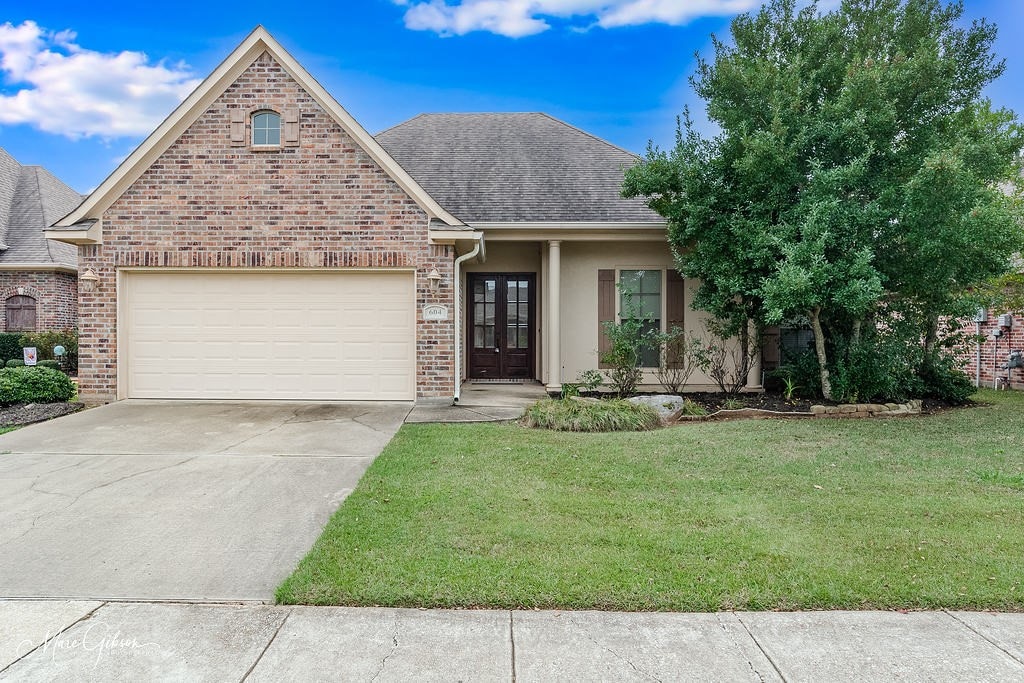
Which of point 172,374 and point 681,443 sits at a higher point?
point 172,374

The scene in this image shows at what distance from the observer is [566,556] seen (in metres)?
3.64

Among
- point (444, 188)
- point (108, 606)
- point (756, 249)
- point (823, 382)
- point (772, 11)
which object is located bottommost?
point (108, 606)

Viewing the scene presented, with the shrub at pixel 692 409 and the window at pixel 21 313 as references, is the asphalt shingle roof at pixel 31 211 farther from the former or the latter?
Answer: the shrub at pixel 692 409

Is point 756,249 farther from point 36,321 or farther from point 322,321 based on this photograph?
point 36,321

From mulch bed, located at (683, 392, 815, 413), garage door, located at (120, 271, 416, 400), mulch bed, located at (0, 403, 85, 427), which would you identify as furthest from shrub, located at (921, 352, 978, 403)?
mulch bed, located at (0, 403, 85, 427)

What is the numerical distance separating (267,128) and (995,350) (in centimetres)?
1706

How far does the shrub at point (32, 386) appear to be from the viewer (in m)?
9.19

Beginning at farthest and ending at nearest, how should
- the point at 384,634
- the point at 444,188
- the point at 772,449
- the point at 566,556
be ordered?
1. the point at 444,188
2. the point at 772,449
3. the point at 566,556
4. the point at 384,634

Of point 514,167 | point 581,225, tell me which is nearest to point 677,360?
point 581,225

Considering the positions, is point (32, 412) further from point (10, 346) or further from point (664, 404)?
point (664, 404)

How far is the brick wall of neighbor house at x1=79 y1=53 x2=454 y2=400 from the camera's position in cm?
941

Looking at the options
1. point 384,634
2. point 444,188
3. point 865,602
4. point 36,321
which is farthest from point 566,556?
point 36,321

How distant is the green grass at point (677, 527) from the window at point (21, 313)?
15.6 m

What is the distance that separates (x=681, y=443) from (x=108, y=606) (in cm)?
560
